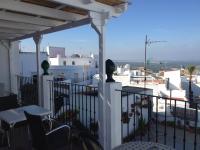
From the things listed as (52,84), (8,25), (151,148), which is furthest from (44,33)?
(151,148)

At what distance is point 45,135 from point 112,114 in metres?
1.09

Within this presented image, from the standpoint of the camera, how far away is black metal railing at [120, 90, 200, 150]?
2.91m

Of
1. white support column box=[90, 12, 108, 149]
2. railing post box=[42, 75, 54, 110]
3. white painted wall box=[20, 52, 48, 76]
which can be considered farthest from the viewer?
white painted wall box=[20, 52, 48, 76]

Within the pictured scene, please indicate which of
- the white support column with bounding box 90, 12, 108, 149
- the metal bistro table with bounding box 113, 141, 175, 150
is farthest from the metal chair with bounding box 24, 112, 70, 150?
the metal bistro table with bounding box 113, 141, 175, 150

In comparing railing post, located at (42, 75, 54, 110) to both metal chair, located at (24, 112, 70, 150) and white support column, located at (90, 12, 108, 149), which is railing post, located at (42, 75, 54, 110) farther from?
metal chair, located at (24, 112, 70, 150)

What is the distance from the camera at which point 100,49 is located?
3.50m

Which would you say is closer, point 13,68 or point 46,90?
point 46,90

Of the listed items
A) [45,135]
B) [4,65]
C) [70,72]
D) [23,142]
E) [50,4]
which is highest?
[50,4]

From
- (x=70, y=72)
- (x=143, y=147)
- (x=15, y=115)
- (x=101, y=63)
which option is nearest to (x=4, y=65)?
(x=15, y=115)

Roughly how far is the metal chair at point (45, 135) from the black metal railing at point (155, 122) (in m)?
1.05

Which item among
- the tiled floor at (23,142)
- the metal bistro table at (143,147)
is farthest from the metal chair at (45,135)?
the metal bistro table at (143,147)

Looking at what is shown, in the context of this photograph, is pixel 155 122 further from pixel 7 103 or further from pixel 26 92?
pixel 26 92

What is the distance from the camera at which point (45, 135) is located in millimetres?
2641

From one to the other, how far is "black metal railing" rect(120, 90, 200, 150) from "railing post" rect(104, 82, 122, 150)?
0.14m
